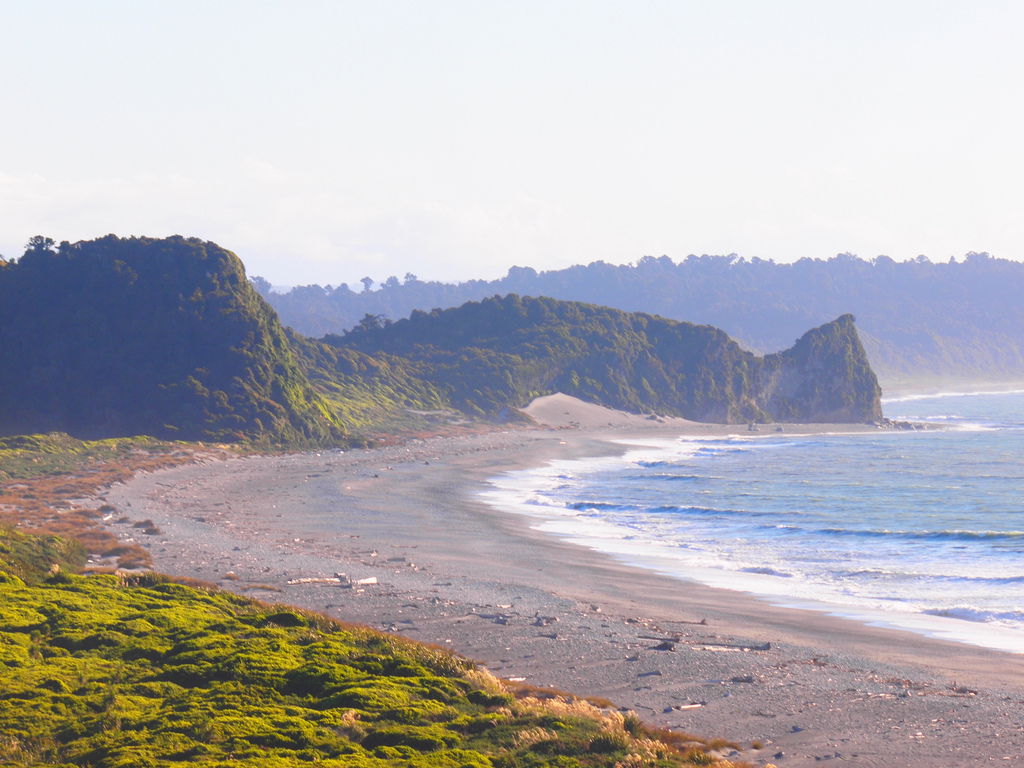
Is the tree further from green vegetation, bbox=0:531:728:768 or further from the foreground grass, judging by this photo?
green vegetation, bbox=0:531:728:768

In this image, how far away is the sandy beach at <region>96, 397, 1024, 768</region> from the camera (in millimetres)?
13555

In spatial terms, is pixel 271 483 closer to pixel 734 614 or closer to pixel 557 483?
pixel 557 483

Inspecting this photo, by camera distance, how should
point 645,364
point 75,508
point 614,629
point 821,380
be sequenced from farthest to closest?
point 821,380 < point 645,364 < point 75,508 < point 614,629

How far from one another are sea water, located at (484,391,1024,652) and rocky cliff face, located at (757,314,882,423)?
188 feet

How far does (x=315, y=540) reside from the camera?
105 feet

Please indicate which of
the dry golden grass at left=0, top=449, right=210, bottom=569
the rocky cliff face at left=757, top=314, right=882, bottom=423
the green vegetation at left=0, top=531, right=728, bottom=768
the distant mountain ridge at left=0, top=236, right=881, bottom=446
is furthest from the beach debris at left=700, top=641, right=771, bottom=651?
the rocky cliff face at left=757, top=314, right=882, bottom=423

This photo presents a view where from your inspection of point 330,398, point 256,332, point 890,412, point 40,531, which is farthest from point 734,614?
point 890,412

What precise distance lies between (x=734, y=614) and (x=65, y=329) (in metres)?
72.5

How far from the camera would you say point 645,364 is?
143 meters

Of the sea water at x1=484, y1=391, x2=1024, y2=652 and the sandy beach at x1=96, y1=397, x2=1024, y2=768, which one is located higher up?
the sandy beach at x1=96, y1=397, x2=1024, y2=768

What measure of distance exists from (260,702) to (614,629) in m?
8.73

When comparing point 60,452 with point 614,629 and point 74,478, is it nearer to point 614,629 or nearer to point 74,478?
point 74,478

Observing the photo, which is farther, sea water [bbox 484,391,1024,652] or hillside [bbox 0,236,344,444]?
hillside [bbox 0,236,344,444]

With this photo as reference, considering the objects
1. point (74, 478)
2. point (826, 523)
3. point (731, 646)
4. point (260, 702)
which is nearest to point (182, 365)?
point (74, 478)
